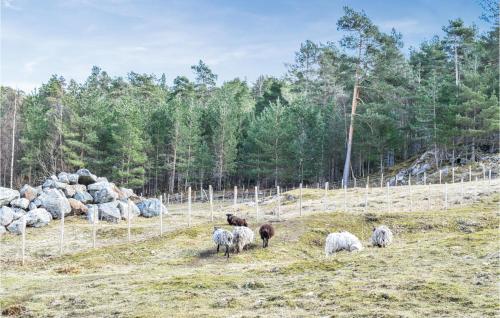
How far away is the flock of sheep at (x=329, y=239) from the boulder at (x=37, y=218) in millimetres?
17998

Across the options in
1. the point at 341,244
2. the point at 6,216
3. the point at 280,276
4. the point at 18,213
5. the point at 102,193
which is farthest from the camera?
the point at 102,193

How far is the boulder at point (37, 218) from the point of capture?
36.9m

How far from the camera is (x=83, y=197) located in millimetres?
44625

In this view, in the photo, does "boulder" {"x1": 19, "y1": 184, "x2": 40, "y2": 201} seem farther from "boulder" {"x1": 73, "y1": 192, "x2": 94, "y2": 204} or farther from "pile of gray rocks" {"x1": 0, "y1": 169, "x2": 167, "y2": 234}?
"boulder" {"x1": 73, "y1": 192, "x2": 94, "y2": 204}

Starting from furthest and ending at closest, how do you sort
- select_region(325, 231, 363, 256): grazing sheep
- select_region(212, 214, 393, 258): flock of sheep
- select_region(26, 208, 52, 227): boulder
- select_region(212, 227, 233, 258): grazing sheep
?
select_region(26, 208, 52, 227): boulder, select_region(212, 227, 233, 258): grazing sheep, select_region(212, 214, 393, 258): flock of sheep, select_region(325, 231, 363, 256): grazing sheep

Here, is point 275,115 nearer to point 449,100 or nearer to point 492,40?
point 449,100

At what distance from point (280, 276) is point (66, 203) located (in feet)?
93.7

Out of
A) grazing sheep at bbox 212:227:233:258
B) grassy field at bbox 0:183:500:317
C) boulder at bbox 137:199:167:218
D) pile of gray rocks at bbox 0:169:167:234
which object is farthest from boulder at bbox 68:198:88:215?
grazing sheep at bbox 212:227:233:258

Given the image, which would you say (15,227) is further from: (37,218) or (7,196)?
(7,196)

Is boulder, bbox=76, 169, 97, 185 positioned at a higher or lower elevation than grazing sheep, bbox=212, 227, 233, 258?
higher

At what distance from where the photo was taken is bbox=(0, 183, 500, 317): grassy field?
12.8 meters

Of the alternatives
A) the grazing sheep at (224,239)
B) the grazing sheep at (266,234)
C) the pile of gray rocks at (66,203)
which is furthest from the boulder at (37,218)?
the grazing sheep at (266,234)

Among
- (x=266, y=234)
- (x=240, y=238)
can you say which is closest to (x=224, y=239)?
(x=240, y=238)

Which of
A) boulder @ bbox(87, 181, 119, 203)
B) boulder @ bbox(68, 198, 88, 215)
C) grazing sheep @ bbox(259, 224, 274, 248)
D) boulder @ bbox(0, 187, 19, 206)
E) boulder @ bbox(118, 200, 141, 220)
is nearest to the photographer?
grazing sheep @ bbox(259, 224, 274, 248)
